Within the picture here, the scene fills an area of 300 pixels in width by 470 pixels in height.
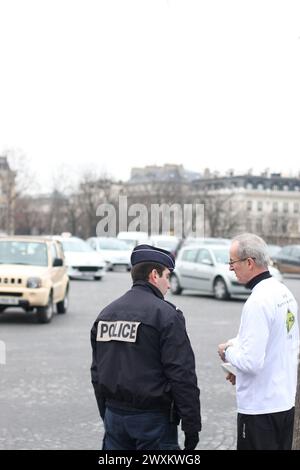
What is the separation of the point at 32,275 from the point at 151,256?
35.8ft

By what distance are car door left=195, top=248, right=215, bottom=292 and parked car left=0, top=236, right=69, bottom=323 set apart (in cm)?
604

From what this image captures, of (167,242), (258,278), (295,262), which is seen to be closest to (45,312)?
(258,278)

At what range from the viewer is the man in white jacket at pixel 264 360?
4086mm

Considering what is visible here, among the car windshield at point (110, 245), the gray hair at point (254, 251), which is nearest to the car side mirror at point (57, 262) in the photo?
the gray hair at point (254, 251)

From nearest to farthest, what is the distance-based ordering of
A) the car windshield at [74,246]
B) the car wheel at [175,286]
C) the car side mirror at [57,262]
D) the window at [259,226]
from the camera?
the car side mirror at [57,262], the car wheel at [175,286], the car windshield at [74,246], the window at [259,226]

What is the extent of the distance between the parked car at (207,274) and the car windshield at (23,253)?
6.81 meters

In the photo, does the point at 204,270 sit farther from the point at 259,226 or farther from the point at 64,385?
the point at 259,226

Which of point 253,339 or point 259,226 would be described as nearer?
point 253,339

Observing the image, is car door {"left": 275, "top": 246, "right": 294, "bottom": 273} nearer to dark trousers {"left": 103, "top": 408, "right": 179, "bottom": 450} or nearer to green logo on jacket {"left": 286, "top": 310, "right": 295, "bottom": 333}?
green logo on jacket {"left": 286, "top": 310, "right": 295, "bottom": 333}

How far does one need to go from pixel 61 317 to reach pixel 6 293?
6.64 feet

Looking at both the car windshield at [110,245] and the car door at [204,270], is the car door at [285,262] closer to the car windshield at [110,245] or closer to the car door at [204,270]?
the car windshield at [110,245]

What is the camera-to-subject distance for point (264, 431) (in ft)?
13.6

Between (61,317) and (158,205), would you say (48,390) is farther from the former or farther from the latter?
(158,205)

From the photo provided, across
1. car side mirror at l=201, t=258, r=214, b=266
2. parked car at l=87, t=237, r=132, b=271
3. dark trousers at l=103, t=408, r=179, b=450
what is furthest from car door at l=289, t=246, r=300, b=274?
dark trousers at l=103, t=408, r=179, b=450
